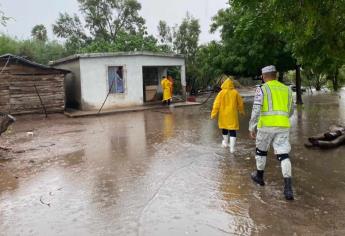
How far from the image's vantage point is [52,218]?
5230 millimetres

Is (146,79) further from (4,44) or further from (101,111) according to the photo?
(4,44)

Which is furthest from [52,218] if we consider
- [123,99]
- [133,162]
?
[123,99]

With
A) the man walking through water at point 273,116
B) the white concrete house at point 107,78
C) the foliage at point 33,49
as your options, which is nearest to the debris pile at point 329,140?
the man walking through water at point 273,116

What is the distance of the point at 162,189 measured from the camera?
6.30 metres

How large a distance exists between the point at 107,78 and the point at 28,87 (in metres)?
3.73

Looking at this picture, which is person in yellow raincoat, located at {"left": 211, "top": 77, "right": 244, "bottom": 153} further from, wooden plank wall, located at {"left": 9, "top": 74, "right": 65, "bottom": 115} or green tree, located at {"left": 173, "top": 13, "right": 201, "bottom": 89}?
green tree, located at {"left": 173, "top": 13, "right": 201, "bottom": 89}

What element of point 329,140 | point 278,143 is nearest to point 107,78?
point 329,140

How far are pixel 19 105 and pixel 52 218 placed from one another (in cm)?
1448

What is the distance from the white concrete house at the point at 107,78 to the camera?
1992 cm

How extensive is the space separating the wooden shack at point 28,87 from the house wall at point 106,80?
107 cm

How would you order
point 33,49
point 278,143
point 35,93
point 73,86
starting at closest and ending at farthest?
1. point 278,143
2. point 35,93
3. point 73,86
4. point 33,49

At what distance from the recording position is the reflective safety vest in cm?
595

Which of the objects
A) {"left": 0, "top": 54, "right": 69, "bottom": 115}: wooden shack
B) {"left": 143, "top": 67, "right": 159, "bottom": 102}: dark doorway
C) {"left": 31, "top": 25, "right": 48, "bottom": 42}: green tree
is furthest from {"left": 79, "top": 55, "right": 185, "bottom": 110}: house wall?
{"left": 31, "top": 25, "right": 48, "bottom": 42}: green tree

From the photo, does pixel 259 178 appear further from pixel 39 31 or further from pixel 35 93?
pixel 39 31
